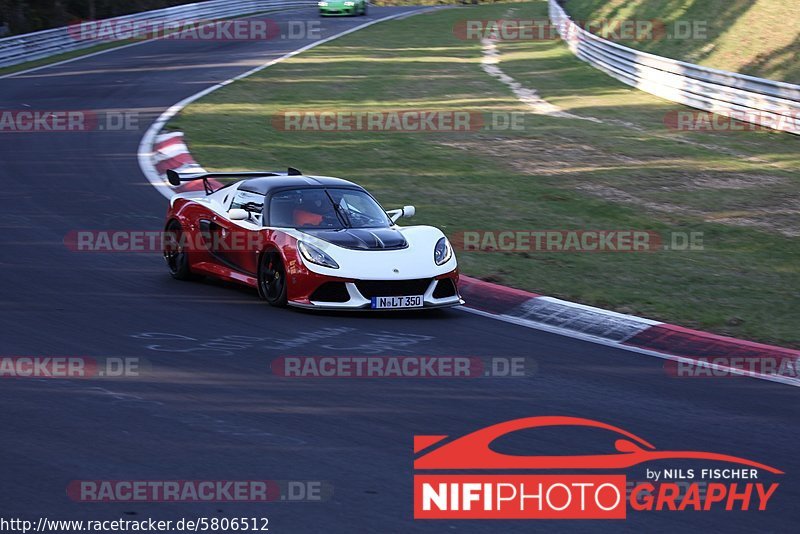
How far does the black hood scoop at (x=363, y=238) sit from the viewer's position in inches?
393

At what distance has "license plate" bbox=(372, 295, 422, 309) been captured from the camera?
962 centimetres

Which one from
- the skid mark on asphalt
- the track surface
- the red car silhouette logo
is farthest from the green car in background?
the red car silhouette logo

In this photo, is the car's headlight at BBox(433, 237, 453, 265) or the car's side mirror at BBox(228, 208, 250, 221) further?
the car's side mirror at BBox(228, 208, 250, 221)

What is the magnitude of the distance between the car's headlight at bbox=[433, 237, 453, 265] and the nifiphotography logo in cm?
375

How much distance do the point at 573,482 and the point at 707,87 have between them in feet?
64.6

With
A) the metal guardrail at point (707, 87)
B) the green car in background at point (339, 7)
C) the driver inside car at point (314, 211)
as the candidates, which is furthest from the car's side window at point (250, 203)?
the green car in background at point (339, 7)

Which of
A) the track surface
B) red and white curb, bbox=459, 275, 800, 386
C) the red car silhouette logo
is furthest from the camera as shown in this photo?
red and white curb, bbox=459, 275, 800, 386

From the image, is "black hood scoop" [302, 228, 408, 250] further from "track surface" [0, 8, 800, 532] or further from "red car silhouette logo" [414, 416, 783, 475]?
"red car silhouette logo" [414, 416, 783, 475]

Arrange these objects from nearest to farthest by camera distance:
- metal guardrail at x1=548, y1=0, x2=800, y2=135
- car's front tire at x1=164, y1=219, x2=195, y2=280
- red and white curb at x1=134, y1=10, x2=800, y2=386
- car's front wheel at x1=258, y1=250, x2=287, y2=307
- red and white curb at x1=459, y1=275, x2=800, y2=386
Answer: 1. red and white curb at x1=459, y1=275, x2=800, y2=386
2. red and white curb at x1=134, y1=10, x2=800, y2=386
3. car's front wheel at x1=258, y1=250, x2=287, y2=307
4. car's front tire at x1=164, y1=219, x2=195, y2=280
5. metal guardrail at x1=548, y1=0, x2=800, y2=135

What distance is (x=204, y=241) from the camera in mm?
10922

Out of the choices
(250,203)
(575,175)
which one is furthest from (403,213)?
(575,175)

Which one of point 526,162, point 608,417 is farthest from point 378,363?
point 526,162

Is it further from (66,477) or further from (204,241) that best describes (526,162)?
(66,477)

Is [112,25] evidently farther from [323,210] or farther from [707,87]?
[323,210]
